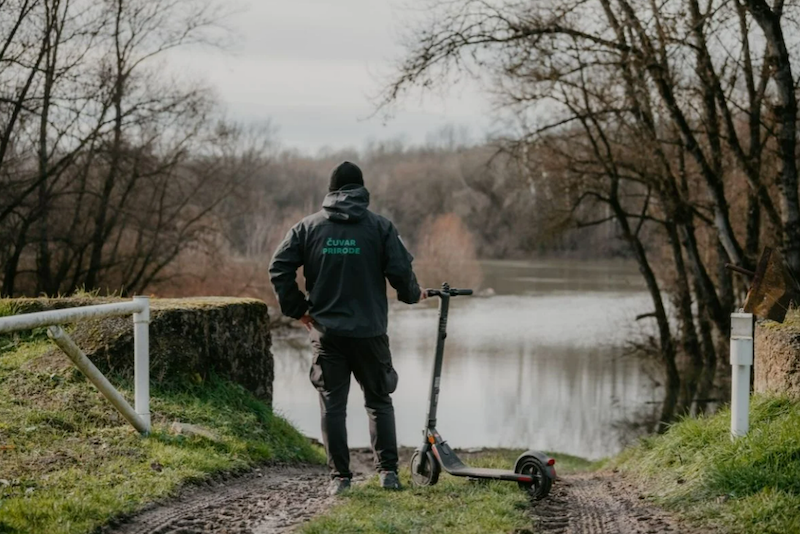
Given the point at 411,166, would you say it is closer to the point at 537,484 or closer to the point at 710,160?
the point at 710,160

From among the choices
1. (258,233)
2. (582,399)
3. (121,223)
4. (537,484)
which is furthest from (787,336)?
(258,233)

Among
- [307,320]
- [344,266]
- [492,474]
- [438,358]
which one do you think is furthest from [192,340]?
[492,474]

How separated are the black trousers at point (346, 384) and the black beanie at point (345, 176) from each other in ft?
3.07

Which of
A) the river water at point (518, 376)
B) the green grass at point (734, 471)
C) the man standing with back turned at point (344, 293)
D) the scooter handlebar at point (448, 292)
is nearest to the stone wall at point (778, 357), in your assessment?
the green grass at point (734, 471)

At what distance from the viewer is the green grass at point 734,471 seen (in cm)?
515

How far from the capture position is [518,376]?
82.1 feet

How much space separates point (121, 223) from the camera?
27.3m

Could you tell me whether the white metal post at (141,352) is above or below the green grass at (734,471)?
above

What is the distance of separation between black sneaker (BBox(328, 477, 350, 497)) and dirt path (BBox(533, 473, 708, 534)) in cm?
120

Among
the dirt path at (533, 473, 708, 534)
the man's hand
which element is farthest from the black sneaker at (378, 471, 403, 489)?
the man's hand

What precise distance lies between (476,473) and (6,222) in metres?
17.7

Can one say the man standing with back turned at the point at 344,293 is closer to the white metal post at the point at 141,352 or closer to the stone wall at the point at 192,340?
the white metal post at the point at 141,352

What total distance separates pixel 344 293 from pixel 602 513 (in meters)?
2.05

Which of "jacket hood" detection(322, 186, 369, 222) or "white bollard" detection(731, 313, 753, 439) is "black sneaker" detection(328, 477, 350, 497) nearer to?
"jacket hood" detection(322, 186, 369, 222)
